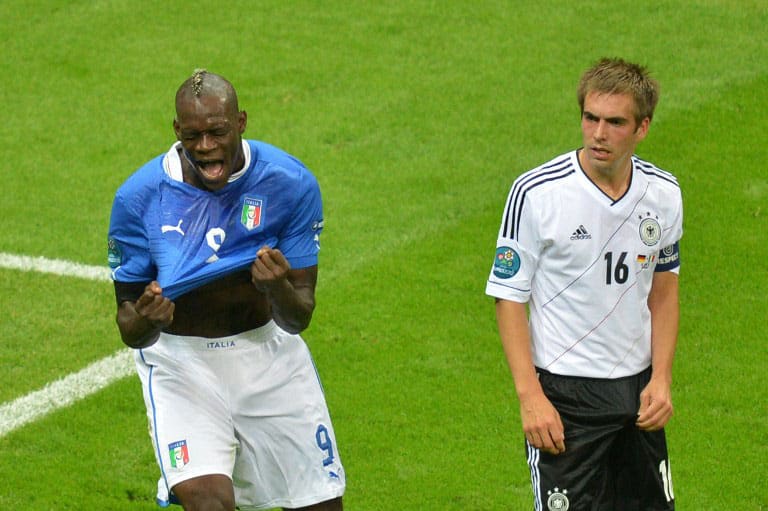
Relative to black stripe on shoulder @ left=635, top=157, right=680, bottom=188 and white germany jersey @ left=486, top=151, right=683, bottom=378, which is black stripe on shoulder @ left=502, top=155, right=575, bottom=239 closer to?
white germany jersey @ left=486, top=151, right=683, bottom=378

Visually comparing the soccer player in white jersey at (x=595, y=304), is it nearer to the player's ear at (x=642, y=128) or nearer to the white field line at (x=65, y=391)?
the player's ear at (x=642, y=128)

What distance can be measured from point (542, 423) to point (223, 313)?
5.04 feet

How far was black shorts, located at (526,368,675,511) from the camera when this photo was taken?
5.75m

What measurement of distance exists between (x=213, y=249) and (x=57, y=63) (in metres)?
8.04

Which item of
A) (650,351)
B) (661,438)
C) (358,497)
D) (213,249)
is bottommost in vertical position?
(358,497)

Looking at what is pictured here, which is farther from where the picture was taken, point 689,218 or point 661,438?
point 689,218

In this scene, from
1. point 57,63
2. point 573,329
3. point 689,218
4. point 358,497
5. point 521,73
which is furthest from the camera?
point 57,63

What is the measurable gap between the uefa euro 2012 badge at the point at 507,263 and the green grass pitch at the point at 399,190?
209cm

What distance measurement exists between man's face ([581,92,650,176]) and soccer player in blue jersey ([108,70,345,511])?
1.29 metres

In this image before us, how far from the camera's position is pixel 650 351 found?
5879mm

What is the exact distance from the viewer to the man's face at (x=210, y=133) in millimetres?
5789

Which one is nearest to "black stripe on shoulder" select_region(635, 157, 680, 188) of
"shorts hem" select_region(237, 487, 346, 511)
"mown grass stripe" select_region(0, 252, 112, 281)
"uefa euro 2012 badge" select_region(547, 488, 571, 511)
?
"uefa euro 2012 badge" select_region(547, 488, 571, 511)

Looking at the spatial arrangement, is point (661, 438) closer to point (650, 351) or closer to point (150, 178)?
point (650, 351)

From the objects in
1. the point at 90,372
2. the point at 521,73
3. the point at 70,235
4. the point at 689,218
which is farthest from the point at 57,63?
the point at 689,218
